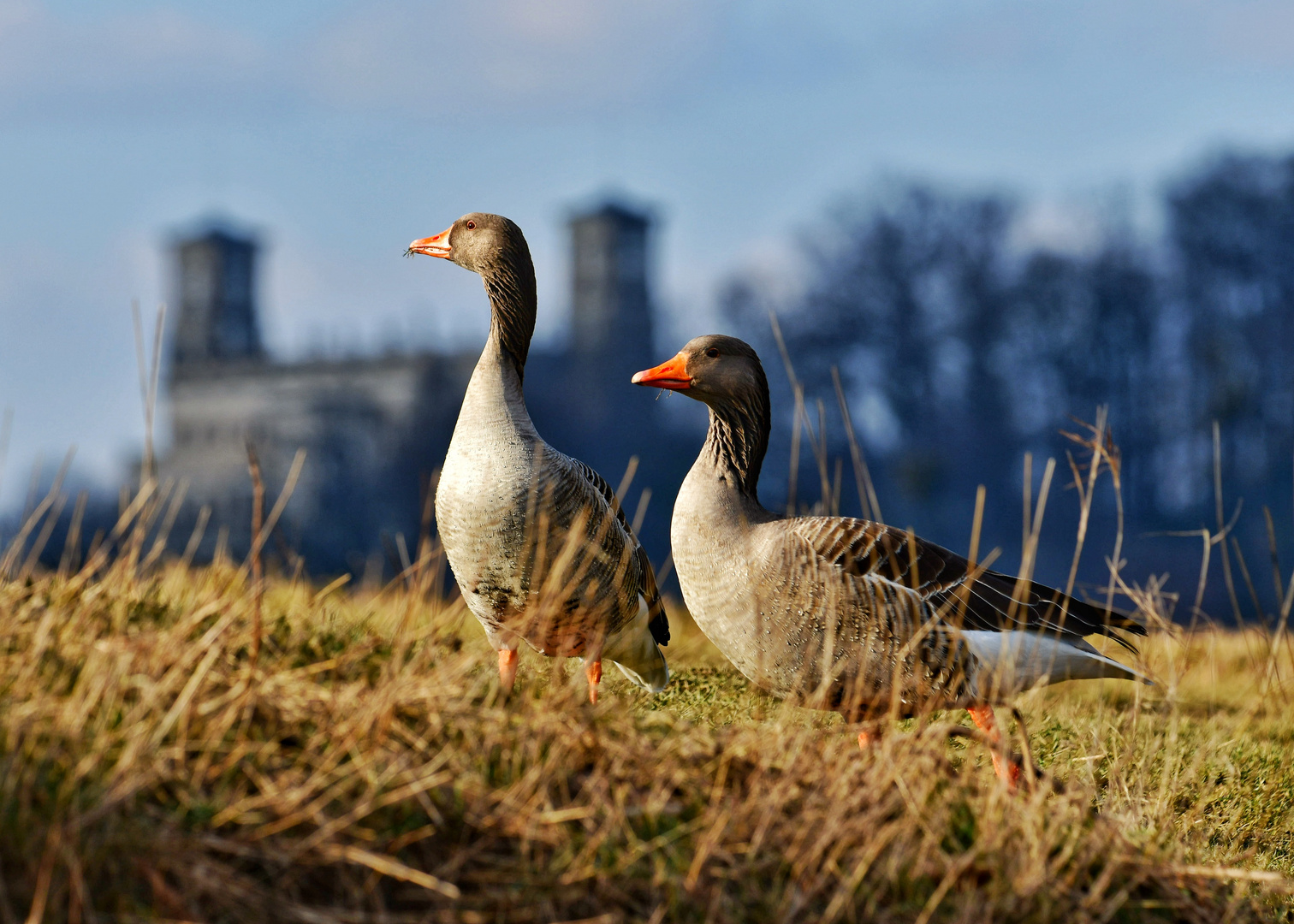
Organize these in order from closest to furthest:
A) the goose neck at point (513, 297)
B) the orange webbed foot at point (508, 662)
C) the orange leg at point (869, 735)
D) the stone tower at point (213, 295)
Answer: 1. the orange leg at point (869, 735)
2. the orange webbed foot at point (508, 662)
3. the goose neck at point (513, 297)
4. the stone tower at point (213, 295)

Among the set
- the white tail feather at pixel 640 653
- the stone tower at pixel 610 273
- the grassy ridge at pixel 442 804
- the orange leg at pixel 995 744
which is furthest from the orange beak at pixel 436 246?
the stone tower at pixel 610 273

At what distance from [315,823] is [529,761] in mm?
657

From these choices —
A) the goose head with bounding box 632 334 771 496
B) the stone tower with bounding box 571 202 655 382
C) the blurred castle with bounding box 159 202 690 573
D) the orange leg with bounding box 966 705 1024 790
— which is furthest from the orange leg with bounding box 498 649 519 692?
the stone tower with bounding box 571 202 655 382

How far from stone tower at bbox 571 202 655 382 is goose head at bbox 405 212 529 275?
3825 inches

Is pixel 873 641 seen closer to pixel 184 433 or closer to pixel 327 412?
pixel 327 412

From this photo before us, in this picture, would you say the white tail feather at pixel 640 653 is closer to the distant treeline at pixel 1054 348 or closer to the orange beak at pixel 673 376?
the orange beak at pixel 673 376

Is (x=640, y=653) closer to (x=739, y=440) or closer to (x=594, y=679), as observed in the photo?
(x=594, y=679)

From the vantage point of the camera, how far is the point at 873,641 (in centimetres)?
542

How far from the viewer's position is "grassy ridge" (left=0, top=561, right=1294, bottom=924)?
123 inches

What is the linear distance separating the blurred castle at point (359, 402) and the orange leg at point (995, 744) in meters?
41.5

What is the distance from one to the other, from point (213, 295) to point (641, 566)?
440 ft

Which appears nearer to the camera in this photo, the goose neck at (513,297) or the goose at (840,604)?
the goose at (840,604)

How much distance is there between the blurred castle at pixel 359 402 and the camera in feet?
203

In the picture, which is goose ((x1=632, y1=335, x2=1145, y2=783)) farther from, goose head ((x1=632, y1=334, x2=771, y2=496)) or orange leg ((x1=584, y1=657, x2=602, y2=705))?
orange leg ((x1=584, y1=657, x2=602, y2=705))
